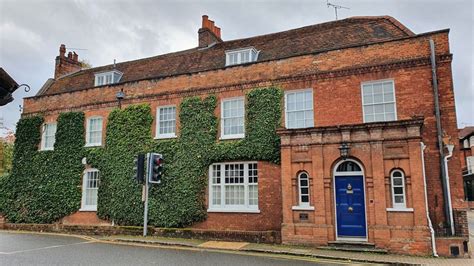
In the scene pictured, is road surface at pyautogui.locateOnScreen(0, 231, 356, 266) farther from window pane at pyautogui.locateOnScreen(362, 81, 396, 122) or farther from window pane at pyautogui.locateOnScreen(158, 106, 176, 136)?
window pane at pyautogui.locateOnScreen(362, 81, 396, 122)

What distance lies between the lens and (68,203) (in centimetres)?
1980

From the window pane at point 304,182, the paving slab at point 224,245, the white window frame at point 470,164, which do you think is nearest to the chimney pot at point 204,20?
the window pane at point 304,182

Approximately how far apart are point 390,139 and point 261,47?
9224 millimetres

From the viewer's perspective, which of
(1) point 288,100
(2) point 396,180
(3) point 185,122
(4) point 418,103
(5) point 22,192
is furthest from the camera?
(5) point 22,192

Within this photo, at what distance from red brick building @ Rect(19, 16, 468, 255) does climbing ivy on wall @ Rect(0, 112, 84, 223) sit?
2579 mm

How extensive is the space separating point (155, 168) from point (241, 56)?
703cm

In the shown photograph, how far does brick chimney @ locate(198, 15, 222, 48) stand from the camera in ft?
76.7

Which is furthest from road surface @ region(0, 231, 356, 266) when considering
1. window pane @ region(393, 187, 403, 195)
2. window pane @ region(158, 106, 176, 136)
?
window pane @ region(158, 106, 176, 136)

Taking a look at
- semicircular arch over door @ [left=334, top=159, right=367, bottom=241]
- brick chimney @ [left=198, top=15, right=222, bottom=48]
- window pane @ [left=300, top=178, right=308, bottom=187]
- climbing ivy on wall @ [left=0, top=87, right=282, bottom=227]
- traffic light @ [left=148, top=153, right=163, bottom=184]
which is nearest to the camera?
semicircular arch over door @ [left=334, top=159, right=367, bottom=241]

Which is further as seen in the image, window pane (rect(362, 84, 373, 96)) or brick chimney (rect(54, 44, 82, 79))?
brick chimney (rect(54, 44, 82, 79))

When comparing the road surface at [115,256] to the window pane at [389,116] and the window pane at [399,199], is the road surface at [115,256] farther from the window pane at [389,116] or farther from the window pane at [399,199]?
the window pane at [389,116]

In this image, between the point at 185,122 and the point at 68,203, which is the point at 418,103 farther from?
the point at 68,203

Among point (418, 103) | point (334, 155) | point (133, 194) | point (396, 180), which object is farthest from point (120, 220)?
point (418, 103)

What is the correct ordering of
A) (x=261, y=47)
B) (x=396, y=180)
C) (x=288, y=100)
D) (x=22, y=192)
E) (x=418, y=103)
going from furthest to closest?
(x=22, y=192)
(x=261, y=47)
(x=288, y=100)
(x=418, y=103)
(x=396, y=180)
